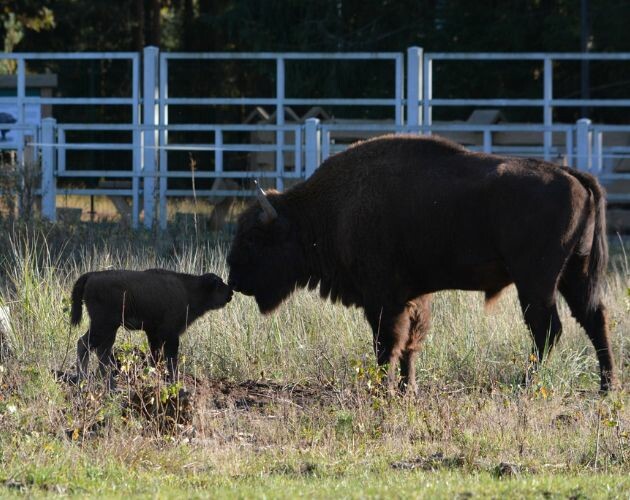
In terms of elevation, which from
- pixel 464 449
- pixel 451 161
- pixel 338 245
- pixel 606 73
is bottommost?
pixel 464 449

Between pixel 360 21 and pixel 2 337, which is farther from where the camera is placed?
pixel 360 21

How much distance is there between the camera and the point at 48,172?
1906cm

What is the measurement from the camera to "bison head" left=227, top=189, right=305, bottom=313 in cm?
991

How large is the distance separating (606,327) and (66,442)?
452 centimetres

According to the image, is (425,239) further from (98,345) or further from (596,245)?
(98,345)

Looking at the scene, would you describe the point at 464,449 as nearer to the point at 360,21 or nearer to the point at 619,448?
the point at 619,448

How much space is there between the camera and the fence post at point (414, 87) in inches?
713

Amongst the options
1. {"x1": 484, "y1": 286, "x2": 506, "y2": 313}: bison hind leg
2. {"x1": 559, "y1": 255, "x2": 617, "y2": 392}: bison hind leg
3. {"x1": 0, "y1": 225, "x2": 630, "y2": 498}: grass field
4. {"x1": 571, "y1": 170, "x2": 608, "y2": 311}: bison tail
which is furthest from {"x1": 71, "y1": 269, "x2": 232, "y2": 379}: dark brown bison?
{"x1": 571, "y1": 170, "x2": 608, "y2": 311}: bison tail

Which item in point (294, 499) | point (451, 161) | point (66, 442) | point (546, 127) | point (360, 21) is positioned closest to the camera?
point (294, 499)

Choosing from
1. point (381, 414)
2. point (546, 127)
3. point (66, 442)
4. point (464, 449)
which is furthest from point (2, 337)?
point (546, 127)

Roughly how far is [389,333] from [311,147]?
8.78 metres

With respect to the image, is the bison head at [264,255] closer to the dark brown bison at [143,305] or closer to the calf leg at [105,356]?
the dark brown bison at [143,305]

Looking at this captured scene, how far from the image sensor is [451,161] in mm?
9266

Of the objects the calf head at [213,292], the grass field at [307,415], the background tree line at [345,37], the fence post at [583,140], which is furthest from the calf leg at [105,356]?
the background tree line at [345,37]
